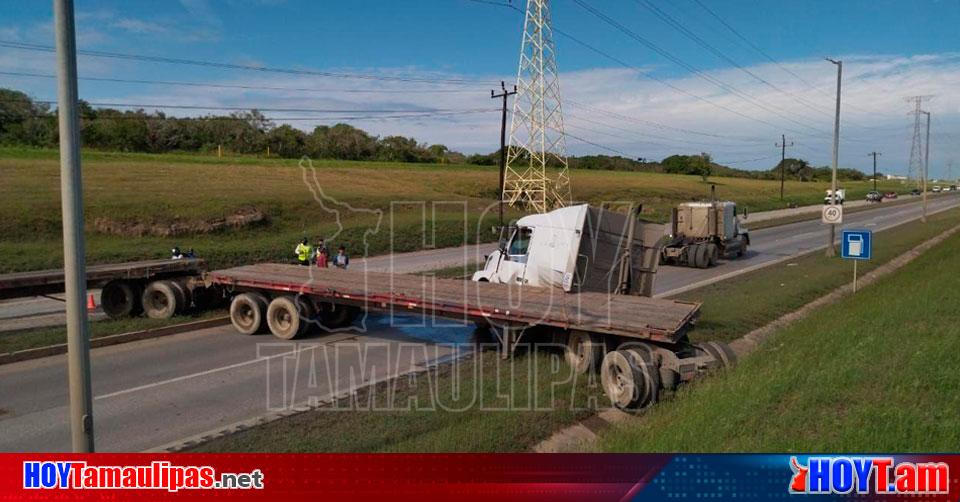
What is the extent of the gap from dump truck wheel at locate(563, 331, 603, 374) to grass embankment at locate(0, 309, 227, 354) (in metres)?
8.43

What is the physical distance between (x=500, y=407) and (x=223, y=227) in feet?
87.1

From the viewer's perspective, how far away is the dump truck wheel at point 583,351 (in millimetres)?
10359

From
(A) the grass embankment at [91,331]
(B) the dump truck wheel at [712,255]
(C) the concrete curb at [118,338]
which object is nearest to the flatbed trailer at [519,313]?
(C) the concrete curb at [118,338]

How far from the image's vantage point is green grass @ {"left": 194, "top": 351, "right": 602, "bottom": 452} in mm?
7625

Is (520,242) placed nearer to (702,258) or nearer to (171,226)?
(702,258)

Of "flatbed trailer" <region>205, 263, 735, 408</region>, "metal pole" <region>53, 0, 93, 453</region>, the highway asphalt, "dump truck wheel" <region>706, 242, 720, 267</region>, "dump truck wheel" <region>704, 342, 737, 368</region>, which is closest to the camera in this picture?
"metal pole" <region>53, 0, 93, 453</region>

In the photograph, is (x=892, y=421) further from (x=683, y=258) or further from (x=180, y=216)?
(x=180, y=216)

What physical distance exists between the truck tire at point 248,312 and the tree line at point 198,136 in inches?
1246

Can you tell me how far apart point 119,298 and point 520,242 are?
884 centimetres

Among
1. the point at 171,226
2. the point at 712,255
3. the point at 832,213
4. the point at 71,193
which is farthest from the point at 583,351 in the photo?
the point at 171,226

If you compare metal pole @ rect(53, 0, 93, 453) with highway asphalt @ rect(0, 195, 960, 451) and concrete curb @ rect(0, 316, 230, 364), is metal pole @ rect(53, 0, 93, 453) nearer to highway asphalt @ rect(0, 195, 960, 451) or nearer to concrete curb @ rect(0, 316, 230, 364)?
highway asphalt @ rect(0, 195, 960, 451)

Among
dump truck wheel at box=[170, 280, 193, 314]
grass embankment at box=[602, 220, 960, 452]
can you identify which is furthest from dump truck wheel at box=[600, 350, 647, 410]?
dump truck wheel at box=[170, 280, 193, 314]

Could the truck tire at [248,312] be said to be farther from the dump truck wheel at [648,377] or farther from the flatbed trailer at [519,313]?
the dump truck wheel at [648,377]

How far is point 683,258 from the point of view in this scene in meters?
28.5
